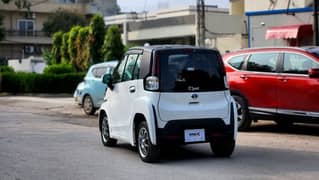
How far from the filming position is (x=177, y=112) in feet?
34.4

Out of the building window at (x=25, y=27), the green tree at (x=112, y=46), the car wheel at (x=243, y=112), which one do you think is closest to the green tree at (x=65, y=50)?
the green tree at (x=112, y=46)

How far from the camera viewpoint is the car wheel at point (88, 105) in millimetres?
21609

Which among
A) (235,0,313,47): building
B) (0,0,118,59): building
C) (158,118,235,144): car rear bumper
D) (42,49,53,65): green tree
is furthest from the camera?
(0,0,118,59): building

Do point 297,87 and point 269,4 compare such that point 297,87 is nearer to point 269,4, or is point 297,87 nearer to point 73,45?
point 269,4

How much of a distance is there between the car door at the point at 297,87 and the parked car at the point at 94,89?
26.7ft

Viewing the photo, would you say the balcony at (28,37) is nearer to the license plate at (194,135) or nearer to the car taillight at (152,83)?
the car taillight at (152,83)

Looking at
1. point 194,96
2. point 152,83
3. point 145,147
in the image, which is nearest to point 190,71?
point 194,96

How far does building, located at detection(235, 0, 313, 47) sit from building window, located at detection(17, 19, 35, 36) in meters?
43.2

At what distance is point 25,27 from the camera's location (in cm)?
7375

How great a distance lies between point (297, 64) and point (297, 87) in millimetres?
562

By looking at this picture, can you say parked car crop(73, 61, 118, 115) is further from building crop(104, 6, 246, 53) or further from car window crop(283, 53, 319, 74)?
building crop(104, 6, 246, 53)

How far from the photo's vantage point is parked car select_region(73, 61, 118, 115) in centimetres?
2136

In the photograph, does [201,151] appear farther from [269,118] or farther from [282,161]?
[269,118]

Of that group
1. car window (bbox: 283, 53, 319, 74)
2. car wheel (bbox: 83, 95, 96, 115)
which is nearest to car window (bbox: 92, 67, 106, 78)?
car wheel (bbox: 83, 95, 96, 115)
